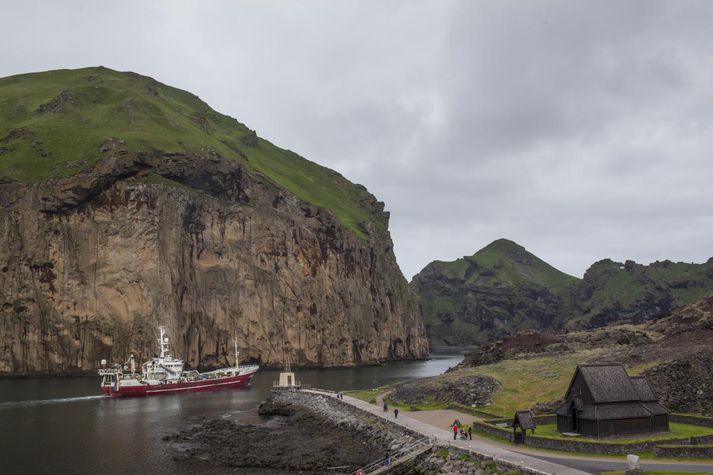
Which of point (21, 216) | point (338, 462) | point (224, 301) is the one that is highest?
point (21, 216)

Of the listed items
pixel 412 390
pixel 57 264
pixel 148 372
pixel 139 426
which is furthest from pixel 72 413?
pixel 57 264

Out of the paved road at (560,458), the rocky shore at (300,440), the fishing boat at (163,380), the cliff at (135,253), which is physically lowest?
the rocky shore at (300,440)

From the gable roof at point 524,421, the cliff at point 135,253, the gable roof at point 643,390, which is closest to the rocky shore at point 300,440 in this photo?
the gable roof at point 524,421

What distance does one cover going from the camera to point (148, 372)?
12888cm

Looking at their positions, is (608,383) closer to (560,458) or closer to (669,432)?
(669,432)

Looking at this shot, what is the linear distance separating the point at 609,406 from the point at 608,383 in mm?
2229

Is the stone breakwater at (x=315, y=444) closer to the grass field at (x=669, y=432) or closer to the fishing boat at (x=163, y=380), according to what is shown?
the grass field at (x=669, y=432)

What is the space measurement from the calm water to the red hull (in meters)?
3.88

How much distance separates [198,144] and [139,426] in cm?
12987

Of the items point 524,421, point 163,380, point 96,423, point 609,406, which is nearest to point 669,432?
point 609,406

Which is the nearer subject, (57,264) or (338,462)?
(338,462)

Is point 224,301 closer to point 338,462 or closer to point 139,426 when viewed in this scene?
point 139,426

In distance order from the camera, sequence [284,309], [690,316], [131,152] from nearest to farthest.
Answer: [690,316] → [131,152] → [284,309]

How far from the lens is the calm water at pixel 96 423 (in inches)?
2297
